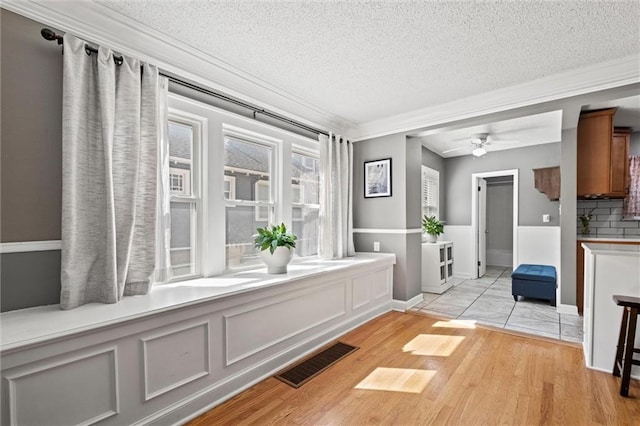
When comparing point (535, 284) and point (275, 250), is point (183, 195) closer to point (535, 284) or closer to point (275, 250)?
point (275, 250)

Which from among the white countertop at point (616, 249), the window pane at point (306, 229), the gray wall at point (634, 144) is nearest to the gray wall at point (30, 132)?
the window pane at point (306, 229)

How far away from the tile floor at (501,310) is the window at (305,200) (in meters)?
1.69

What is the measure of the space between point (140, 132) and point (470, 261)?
592cm

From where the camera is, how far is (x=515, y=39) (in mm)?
2186

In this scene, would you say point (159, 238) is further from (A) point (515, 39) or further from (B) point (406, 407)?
(A) point (515, 39)

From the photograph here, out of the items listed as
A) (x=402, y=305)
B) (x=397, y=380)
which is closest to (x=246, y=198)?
(x=397, y=380)

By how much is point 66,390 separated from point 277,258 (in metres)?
1.59

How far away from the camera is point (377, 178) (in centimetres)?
409

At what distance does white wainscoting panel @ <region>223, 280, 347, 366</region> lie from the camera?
2121 millimetres

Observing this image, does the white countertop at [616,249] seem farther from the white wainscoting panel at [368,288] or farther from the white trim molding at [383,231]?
the white wainscoting panel at [368,288]

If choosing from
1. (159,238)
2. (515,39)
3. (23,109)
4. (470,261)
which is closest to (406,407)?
(159,238)

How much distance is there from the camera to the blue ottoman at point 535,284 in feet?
13.5

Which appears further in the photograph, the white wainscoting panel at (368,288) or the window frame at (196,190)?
the white wainscoting panel at (368,288)

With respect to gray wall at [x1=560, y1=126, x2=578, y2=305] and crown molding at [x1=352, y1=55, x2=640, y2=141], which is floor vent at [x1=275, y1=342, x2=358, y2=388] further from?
gray wall at [x1=560, y1=126, x2=578, y2=305]
